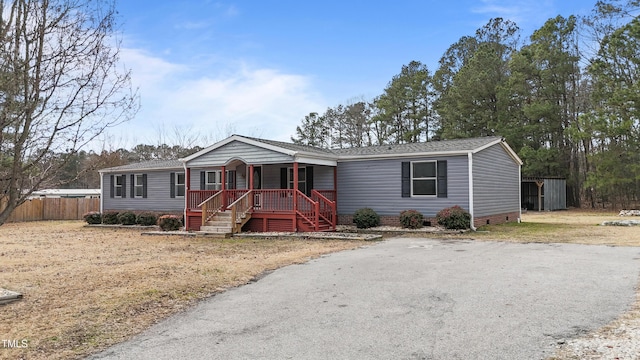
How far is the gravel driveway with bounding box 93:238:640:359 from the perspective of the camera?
14.2 feet

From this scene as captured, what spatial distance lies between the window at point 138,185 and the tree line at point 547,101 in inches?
864

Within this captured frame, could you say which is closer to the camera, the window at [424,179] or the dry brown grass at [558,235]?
the dry brown grass at [558,235]

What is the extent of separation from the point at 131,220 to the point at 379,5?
1496 centimetres

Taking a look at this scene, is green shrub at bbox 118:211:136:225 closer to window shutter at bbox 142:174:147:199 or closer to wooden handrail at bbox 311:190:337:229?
window shutter at bbox 142:174:147:199

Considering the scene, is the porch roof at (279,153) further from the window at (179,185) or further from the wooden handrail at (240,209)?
the window at (179,185)

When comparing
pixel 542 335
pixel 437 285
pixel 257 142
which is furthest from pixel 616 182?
pixel 542 335

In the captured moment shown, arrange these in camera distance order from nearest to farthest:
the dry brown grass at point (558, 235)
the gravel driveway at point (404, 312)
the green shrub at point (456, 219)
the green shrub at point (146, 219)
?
1. the gravel driveway at point (404, 312)
2. the dry brown grass at point (558, 235)
3. the green shrub at point (456, 219)
4. the green shrub at point (146, 219)

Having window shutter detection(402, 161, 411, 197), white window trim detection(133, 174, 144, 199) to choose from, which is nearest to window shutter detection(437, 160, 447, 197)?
window shutter detection(402, 161, 411, 197)

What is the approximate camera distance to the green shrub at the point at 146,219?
21469mm

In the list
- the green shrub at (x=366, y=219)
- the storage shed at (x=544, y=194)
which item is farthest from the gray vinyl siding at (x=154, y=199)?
the storage shed at (x=544, y=194)

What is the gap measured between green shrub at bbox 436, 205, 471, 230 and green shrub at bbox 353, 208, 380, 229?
2.39m

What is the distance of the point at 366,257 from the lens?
10.2 meters

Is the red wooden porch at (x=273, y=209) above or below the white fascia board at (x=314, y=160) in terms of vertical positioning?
below

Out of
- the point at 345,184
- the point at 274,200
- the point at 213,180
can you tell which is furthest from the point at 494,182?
the point at 213,180
